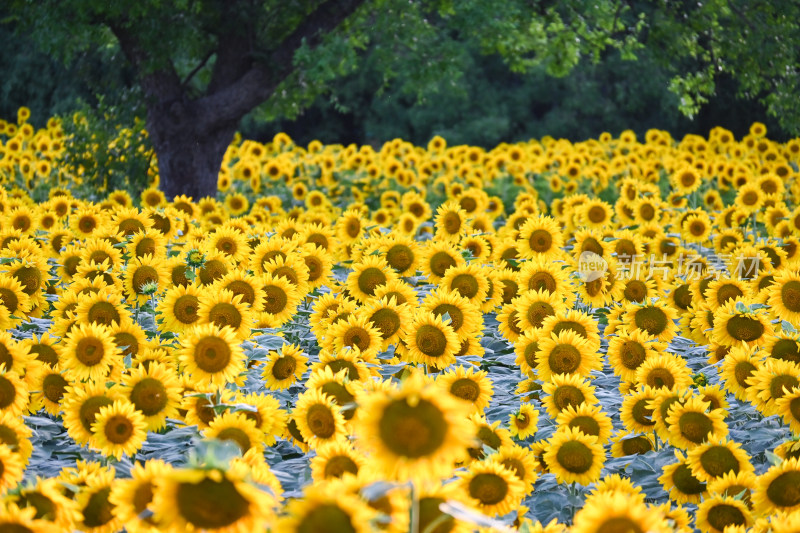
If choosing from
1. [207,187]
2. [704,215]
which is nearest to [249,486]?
[704,215]

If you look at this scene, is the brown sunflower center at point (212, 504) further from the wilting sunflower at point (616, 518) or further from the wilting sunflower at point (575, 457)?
the wilting sunflower at point (575, 457)

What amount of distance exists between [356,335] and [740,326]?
1.76m

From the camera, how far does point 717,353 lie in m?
4.13

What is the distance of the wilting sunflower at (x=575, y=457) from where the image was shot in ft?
9.88

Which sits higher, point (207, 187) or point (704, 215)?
point (207, 187)

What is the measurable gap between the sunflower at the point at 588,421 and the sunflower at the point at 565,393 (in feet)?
0.51

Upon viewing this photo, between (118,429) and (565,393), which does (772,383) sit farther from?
(118,429)

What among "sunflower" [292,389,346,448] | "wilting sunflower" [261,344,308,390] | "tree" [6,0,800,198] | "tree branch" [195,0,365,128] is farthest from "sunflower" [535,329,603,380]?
"tree branch" [195,0,365,128]

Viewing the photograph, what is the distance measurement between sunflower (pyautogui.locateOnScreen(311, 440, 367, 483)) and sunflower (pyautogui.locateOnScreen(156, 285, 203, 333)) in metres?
1.68

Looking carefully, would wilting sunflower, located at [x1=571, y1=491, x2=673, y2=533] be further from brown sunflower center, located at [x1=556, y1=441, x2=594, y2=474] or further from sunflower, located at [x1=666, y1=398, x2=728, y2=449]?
sunflower, located at [x1=666, y1=398, x2=728, y2=449]

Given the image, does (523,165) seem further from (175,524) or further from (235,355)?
(175,524)

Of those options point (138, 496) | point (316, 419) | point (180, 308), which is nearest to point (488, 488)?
point (316, 419)

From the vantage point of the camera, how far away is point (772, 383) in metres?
3.33

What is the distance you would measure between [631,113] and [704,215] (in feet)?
51.6
